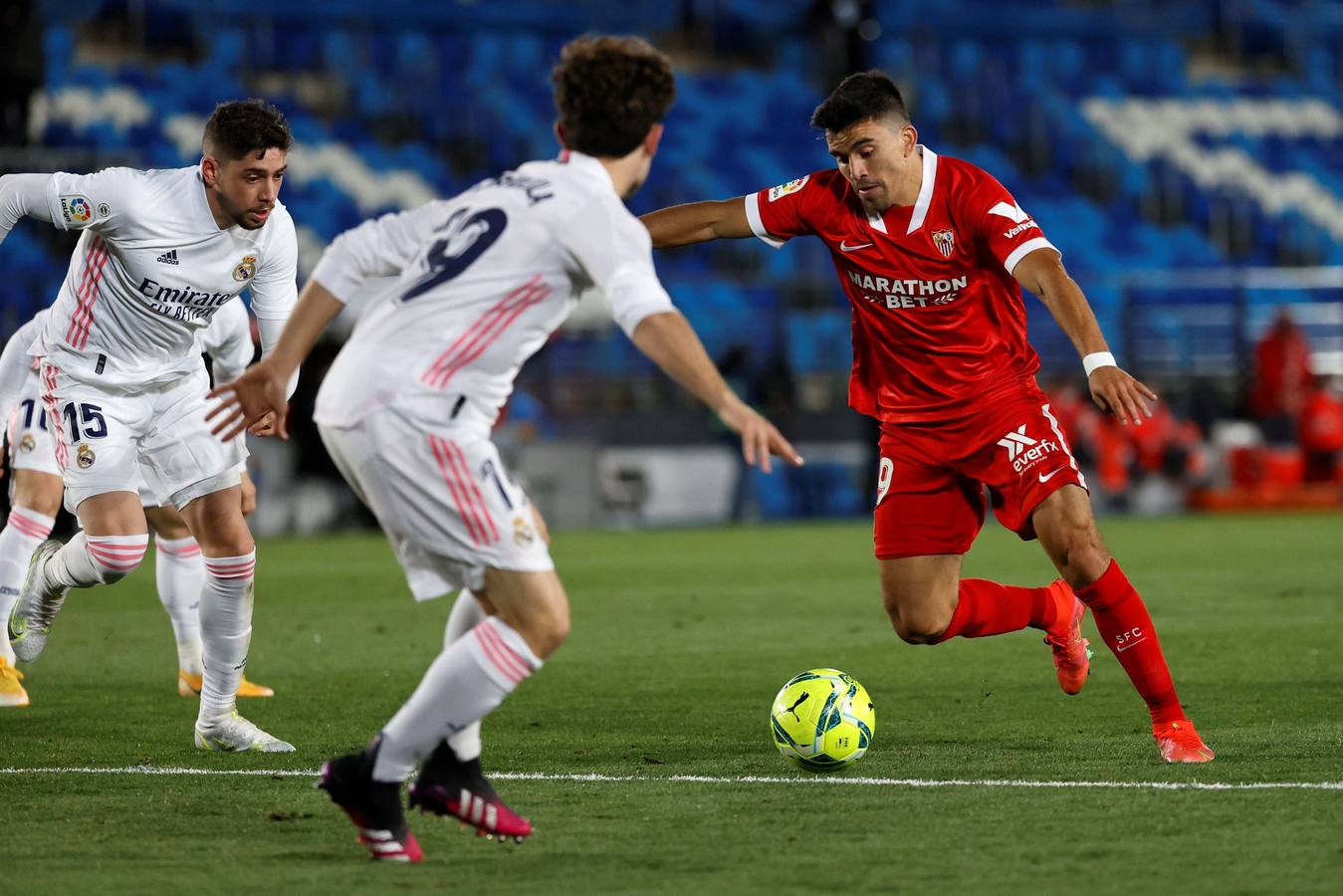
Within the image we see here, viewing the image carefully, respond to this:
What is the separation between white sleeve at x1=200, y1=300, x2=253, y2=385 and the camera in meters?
7.24

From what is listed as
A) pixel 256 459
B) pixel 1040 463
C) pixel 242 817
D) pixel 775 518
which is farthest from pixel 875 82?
pixel 775 518

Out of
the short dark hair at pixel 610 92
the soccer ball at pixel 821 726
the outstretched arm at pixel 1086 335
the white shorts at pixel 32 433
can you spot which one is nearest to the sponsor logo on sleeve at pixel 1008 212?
the outstretched arm at pixel 1086 335

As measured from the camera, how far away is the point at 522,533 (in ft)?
14.1

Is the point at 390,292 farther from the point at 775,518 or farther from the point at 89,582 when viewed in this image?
the point at 775,518

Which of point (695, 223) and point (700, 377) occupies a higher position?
point (695, 223)

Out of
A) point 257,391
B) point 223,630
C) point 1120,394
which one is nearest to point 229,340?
point 223,630

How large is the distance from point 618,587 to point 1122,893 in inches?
354

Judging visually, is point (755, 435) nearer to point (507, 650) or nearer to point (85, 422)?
point (507, 650)

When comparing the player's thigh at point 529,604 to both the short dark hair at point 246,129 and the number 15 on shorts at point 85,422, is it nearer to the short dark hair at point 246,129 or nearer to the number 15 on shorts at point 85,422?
the short dark hair at point 246,129

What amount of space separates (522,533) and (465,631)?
380mm

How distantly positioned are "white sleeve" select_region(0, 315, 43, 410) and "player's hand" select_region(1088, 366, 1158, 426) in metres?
4.28

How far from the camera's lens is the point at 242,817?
16.2 feet

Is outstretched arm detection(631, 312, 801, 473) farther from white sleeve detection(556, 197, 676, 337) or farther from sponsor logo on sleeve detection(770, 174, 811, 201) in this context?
sponsor logo on sleeve detection(770, 174, 811, 201)

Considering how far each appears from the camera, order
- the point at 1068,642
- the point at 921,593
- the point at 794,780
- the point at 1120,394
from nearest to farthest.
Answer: the point at 1120,394 < the point at 794,780 < the point at 921,593 < the point at 1068,642
